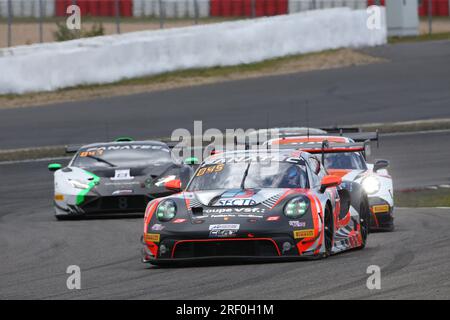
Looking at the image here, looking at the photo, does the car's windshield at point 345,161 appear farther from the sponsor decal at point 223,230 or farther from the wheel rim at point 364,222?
the sponsor decal at point 223,230

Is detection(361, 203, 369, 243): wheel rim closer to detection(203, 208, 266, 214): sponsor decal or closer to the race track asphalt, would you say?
the race track asphalt

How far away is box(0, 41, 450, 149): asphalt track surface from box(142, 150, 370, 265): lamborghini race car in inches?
541

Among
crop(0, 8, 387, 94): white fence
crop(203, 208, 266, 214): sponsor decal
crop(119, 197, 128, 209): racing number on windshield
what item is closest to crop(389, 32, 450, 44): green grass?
crop(0, 8, 387, 94): white fence

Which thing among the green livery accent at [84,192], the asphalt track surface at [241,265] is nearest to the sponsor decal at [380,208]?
the asphalt track surface at [241,265]

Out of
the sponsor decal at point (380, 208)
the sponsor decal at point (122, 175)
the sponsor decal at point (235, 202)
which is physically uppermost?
the sponsor decal at point (235, 202)

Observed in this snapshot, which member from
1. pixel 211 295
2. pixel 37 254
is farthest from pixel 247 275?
pixel 37 254

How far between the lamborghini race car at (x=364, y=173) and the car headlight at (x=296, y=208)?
279cm

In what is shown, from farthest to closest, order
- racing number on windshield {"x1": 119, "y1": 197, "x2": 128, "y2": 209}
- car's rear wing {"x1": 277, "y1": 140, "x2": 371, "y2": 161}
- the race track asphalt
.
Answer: racing number on windshield {"x1": 119, "y1": 197, "x2": 128, "y2": 209} → car's rear wing {"x1": 277, "y1": 140, "x2": 371, "y2": 161} → the race track asphalt

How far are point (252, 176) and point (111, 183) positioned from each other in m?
5.79

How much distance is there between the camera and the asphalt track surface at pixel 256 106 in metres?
26.3

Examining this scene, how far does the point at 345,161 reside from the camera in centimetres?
1534

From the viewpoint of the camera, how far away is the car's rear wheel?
1102cm

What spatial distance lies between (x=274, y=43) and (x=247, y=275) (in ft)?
74.4

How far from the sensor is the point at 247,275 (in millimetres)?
9766
